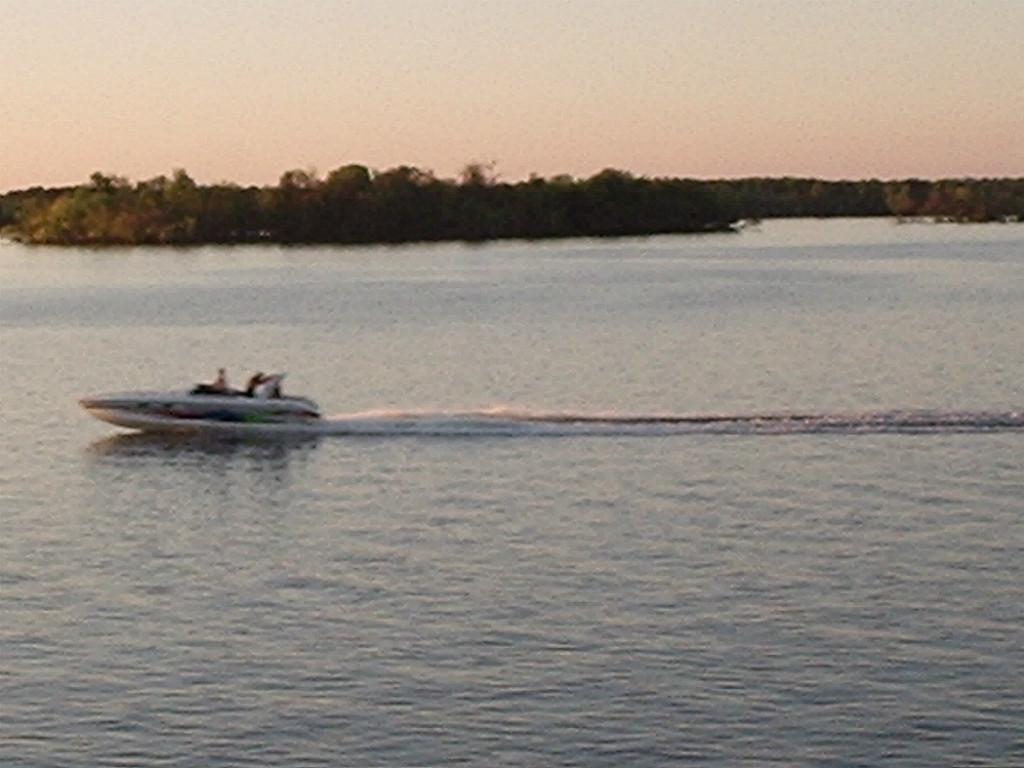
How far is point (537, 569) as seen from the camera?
36.7 m

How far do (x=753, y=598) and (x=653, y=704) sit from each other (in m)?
6.12

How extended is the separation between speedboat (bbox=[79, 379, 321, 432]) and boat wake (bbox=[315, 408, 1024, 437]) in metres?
0.88

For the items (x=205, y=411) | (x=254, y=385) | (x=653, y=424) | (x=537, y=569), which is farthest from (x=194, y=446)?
(x=537, y=569)

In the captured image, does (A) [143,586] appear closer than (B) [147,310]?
Yes

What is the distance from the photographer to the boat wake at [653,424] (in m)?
52.6

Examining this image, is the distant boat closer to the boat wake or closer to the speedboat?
the speedboat

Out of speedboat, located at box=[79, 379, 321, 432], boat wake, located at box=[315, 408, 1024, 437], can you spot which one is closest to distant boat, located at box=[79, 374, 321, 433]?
speedboat, located at box=[79, 379, 321, 432]

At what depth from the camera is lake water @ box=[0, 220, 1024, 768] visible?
90.1 ft

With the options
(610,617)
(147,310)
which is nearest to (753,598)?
(610,617)

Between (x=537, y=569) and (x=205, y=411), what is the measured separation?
65.4 ft

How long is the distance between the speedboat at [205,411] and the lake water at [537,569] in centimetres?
76

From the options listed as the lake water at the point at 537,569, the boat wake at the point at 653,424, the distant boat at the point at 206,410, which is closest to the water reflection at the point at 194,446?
the lake water at the point at 537,569

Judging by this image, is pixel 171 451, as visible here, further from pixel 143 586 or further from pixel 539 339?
pixel 539 339

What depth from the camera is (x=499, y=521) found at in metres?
41.6
